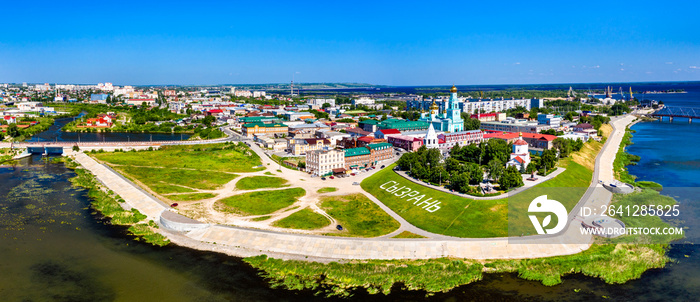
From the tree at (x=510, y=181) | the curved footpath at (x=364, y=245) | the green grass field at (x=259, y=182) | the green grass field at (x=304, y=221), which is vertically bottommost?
the curved footpath at (x=364, y=245)

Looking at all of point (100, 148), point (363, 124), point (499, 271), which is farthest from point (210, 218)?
point (363, 124)

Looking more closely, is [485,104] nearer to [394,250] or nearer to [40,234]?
[394,250]

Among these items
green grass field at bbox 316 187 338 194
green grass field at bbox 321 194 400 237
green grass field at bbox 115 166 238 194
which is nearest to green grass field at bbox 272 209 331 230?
green grass field at bbox 321 194 400 237

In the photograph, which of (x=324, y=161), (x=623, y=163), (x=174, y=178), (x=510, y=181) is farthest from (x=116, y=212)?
(x=623, y=163)

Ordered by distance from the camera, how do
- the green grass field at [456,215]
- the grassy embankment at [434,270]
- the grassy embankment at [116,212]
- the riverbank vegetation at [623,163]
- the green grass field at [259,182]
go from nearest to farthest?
the grassy embankment at [434,270], the green grass field at [456,215], the grassy embankment at [116,212], the green grass field at [259,182], the riverbank vegetation at [623,163]

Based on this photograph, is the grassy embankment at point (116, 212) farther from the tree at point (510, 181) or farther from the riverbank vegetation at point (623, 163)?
the riverbank vegetation at point (623, 163)

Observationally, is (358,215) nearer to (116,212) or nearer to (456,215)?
(456,215)

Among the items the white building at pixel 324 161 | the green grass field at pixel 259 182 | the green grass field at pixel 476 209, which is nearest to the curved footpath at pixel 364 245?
the green grass field at pixel 476 209
